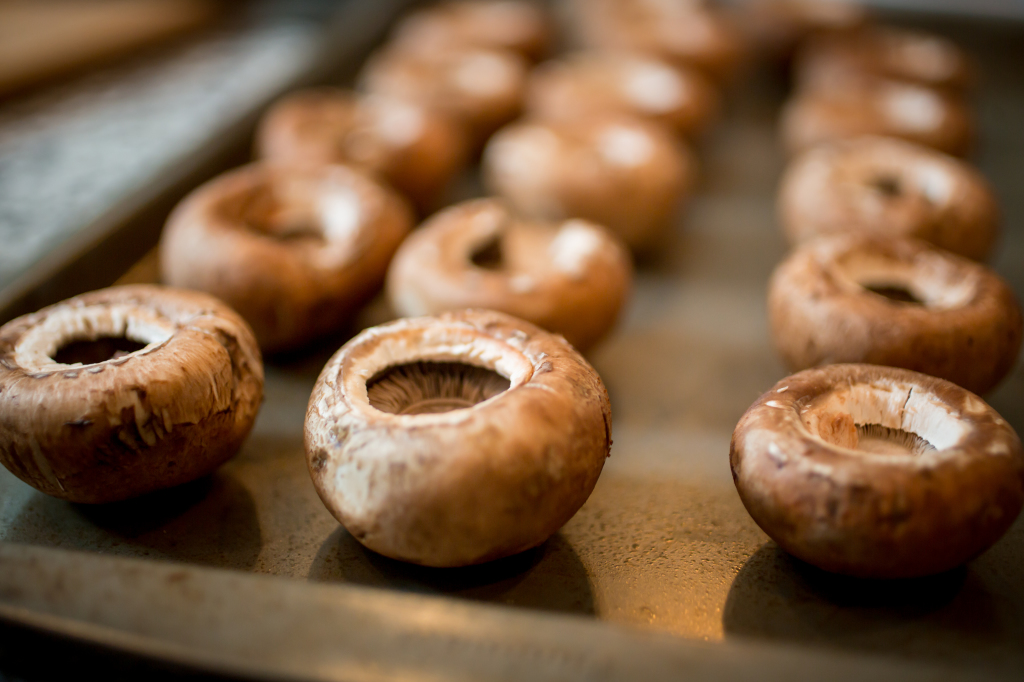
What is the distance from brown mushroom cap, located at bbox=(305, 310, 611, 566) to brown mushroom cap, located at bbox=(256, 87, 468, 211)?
1219 mm

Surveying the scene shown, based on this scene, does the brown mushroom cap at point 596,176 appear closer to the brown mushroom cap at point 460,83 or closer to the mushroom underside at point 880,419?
the brown mushroom cap at point 460,83

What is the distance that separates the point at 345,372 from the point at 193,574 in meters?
0.41

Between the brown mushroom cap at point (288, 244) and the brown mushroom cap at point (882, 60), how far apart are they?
227 cm

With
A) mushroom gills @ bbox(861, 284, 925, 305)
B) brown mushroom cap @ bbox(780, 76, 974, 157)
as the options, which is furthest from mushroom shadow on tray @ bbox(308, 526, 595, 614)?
brown mushroom cap @ bbox(780, 76, 974, 157)

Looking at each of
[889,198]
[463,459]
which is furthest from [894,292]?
[463,459]

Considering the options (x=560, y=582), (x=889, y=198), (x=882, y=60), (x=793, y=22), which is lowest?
(x=560, y=582)

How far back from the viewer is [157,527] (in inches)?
56.9

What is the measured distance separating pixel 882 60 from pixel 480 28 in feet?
6.24

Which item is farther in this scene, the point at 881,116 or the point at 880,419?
the point at 881,116

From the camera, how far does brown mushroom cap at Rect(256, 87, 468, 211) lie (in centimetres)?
245

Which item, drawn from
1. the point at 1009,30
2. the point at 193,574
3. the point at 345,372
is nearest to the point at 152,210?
the point at 345,372

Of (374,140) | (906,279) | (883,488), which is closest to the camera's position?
(883,488)

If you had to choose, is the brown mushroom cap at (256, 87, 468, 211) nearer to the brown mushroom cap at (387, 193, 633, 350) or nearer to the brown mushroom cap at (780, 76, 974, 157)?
the brown mushroom cap at (387, 193, 633, 350)

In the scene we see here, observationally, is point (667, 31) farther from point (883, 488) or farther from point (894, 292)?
point (883, 488)
